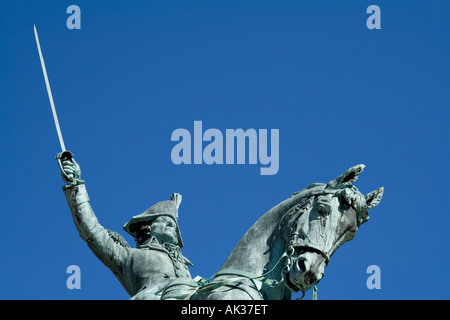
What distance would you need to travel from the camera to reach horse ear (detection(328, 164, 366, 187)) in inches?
580

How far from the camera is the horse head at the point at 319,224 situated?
14.1 metres

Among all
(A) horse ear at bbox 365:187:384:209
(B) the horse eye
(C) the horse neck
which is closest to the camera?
(B) the horse eye

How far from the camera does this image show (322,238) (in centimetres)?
1430

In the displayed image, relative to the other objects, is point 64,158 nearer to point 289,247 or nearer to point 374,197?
point 289,247

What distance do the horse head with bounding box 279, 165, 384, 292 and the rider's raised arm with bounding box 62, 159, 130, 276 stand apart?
380cm

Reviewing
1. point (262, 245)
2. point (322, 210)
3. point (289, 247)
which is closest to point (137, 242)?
point (262, 245)

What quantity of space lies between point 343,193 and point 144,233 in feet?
15.0

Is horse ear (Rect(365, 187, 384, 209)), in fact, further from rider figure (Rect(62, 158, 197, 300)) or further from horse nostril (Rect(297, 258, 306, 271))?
rider figure (Rect(62, 158, 197, 300))

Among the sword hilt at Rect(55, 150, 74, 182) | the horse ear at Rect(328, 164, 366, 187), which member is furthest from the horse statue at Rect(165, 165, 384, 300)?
the sword hilt at Rect(55, 150, 74, 182)

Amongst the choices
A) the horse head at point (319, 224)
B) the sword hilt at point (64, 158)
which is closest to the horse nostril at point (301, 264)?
the horse head at point (319, 224)

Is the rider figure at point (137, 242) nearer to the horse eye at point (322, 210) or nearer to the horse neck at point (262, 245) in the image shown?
the horse neck at point (262, 245)
